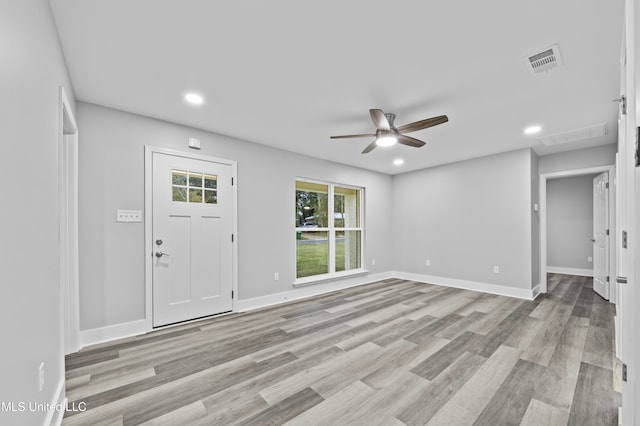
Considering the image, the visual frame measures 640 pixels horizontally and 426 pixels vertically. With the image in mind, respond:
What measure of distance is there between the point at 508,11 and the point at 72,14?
108 inches

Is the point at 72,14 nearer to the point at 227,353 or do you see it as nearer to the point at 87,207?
the point at 87,207

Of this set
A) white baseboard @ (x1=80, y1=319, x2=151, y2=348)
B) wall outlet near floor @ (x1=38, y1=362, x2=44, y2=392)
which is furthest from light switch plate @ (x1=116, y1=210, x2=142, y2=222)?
wall outlet near floor @ (x1=38, y1=362, x2=44, y2=392)

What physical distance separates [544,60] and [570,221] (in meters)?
6.08

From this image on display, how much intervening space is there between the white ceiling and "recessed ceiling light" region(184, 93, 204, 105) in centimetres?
9

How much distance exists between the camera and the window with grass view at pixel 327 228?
498cm

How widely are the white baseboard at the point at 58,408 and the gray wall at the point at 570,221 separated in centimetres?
881

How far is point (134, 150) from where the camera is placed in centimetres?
311

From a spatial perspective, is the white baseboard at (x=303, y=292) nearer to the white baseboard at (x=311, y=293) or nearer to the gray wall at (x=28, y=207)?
the white baseboard at (x=311, y=293)

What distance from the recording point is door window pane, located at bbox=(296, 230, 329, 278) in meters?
4.93

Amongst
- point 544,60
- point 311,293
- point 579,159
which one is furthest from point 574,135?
point 311,293

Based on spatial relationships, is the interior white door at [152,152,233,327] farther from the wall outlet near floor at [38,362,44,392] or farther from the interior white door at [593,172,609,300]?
the interior white door at [593,172,609,300]

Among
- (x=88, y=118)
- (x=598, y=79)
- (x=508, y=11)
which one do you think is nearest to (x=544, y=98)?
(x=598, y=79)

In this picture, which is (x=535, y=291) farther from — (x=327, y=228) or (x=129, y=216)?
(x=129, y=216)

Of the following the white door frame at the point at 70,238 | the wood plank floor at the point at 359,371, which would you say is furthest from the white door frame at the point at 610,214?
the white door frame at the point at 70,238
